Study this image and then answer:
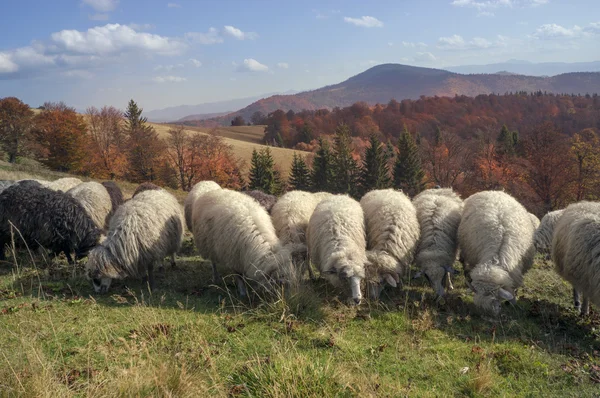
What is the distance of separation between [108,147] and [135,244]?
158ft

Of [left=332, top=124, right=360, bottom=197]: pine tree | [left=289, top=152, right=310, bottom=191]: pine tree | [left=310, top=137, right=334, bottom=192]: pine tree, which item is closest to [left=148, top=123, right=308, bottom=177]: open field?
[left=289, top=152, right=310, bottom=191]: pine tree

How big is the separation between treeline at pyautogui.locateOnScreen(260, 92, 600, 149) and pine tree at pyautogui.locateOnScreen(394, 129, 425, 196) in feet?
146

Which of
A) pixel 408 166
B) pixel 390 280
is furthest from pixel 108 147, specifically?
pixel 390 280

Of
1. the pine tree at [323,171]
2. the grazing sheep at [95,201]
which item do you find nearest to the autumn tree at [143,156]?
the pine tree at [323,171]

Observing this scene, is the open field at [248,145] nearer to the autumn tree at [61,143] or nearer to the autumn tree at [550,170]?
the autumn tree at [61,143]

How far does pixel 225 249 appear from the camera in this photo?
811 cm

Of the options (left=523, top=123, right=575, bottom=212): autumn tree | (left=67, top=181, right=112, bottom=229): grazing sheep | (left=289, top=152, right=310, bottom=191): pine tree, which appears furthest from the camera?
(left=289, top=152, right=310, bottom=191): pine tree

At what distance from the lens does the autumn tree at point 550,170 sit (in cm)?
3638

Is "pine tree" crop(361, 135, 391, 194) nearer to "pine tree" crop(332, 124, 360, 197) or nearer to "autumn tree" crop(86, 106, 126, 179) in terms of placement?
"pine tree" crop(332, 124, 360, 197)

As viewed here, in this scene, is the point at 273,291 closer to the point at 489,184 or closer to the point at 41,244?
the point at 41,244

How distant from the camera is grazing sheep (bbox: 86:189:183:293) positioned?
764cm

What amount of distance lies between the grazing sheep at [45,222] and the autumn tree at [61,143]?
40.6 metres

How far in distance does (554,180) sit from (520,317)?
3669 cm

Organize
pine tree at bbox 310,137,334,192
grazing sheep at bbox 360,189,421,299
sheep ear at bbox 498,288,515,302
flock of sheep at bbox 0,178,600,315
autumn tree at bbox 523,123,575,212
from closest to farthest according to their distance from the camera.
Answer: sheep ear at bbox 498,288,515,302 < flock of sheep at bbox 0,178,600,315 < grazing sheep at bbox 360,189,421,299 < autumn tree at bbox 523,123,575,212 < pine tree at bbox 310,137,334,192
